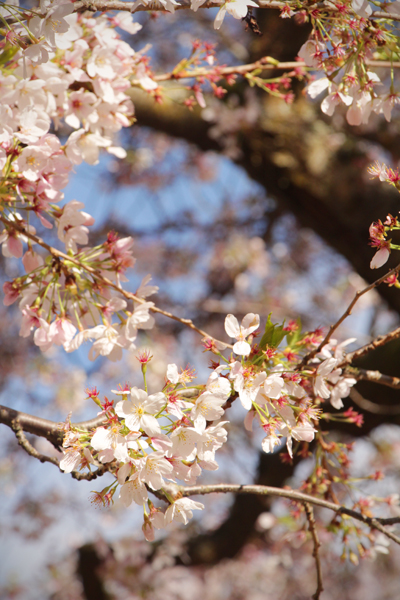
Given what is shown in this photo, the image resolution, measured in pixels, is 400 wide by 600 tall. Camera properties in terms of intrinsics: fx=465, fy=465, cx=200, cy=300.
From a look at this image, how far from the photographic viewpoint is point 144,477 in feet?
2.26

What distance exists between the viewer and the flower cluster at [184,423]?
0.70 meters

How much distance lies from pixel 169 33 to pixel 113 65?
3656 millimetres

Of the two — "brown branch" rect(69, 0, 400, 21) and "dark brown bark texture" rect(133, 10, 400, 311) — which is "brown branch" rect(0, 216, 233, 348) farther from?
"dark brown bark texture" rect(133, 10, 400, 311)

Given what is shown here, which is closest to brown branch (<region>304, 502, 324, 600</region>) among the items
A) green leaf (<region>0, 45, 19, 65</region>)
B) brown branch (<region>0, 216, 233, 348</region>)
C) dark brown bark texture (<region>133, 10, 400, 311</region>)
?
brown branch (<region>0, 216, 233, 348</region>)

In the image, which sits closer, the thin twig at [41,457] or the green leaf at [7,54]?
the thin twig at [41,457]

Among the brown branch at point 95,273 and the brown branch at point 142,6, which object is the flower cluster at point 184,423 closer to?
the brown branch at point 95,273

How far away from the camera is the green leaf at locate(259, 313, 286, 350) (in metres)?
0.83

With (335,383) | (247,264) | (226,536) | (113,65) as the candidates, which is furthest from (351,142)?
(226,536)

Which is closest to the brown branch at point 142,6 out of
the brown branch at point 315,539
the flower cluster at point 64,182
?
the flower cluster at point 64,182

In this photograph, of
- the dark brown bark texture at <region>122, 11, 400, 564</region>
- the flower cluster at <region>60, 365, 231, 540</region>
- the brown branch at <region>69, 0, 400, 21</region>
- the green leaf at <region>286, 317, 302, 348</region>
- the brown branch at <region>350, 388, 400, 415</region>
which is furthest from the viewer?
the dark brown bark texture at <region>122, 11, 400, 564</region>

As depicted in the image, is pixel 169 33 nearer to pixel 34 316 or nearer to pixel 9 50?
pixel 9 50

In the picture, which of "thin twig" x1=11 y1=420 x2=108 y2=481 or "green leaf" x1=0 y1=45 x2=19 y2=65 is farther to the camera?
"green leaf" x1=0 y1=45 x2=19 y2=65

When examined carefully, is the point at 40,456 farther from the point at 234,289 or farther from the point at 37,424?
the point at 234,289

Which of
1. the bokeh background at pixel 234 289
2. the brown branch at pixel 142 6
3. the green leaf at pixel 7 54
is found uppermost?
the brown branch at pixel 142 6
